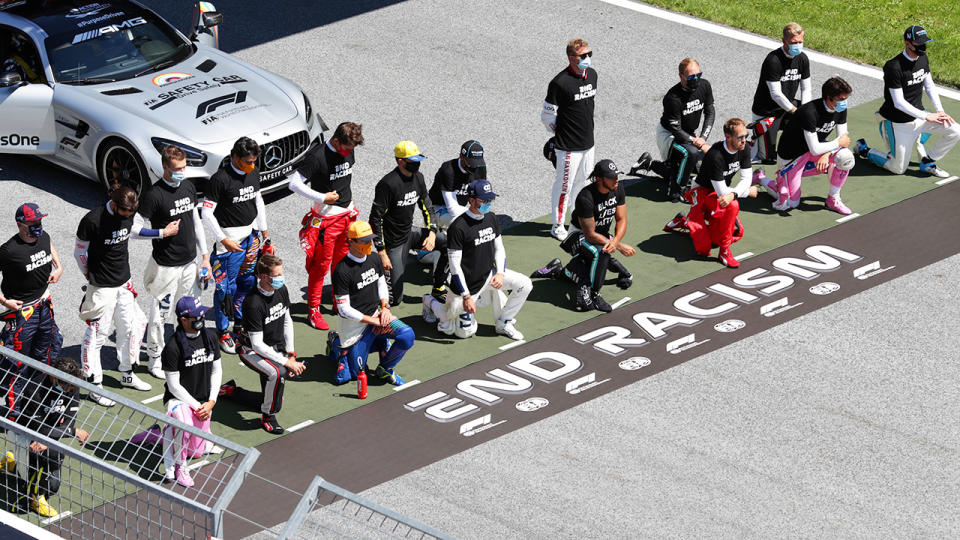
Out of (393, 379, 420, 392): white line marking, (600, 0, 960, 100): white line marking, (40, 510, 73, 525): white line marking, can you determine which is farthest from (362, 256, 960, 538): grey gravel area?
(600, 0, 960, 100): white line marking

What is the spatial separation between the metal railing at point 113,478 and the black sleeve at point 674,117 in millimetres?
6758

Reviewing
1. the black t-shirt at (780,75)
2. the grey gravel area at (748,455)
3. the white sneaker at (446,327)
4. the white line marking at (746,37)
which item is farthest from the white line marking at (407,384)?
the white line marking at (746,37)

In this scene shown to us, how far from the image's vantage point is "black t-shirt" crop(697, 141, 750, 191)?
13812 mm

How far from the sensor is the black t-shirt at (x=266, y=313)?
10797 mm

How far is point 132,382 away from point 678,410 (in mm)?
4844

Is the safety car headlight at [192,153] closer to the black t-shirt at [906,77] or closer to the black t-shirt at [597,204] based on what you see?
the black t-shirt at [597,204]

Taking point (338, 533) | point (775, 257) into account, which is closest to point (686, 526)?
point (338, 533)

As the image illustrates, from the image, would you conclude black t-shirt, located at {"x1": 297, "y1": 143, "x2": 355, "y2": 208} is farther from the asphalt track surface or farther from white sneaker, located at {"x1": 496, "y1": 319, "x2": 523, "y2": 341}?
white sneaker, located at {"x1": 496, "y1": 319, "x2": 523, "y2": 341}

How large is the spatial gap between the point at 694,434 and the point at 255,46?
10.4 m

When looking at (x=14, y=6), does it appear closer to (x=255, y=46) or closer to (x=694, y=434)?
(x=255, y=46)

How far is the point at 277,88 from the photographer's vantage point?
600 inches

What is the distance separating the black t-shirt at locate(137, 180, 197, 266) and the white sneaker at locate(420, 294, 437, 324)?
231 centimetres

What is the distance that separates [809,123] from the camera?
48.2 feet

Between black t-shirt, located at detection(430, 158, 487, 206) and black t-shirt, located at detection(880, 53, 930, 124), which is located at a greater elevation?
black t-shirt, located at detection(880, 53, 930, 124)
